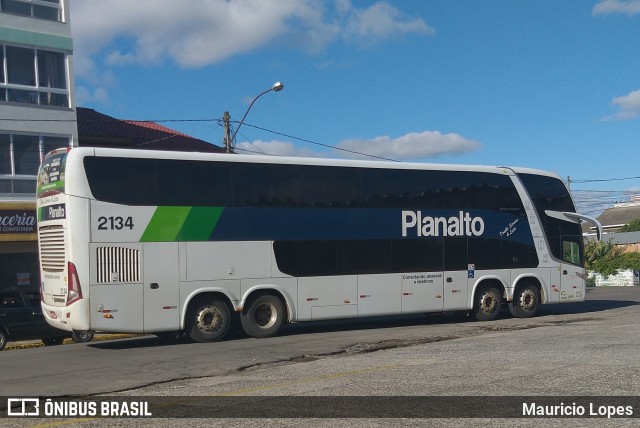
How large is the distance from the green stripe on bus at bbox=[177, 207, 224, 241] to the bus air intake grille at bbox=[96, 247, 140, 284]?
107 centimetres

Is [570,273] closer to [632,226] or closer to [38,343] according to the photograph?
[38,343]

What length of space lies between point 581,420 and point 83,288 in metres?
10.4

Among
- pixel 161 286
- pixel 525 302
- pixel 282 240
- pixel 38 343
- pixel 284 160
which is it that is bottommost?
pixel 38 343

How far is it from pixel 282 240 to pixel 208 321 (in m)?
2.46

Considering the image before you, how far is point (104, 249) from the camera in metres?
15.7

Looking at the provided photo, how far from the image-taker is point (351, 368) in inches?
469

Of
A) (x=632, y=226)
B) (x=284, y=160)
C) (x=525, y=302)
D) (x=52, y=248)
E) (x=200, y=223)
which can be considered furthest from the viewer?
(x=632, y=226)

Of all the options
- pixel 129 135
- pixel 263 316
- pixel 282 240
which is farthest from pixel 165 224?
pixel 129 135

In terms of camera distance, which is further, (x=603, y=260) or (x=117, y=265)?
(x=603, y=260)

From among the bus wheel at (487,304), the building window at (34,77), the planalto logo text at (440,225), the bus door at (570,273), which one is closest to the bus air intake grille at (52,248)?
the planalto logo text at (440,225)

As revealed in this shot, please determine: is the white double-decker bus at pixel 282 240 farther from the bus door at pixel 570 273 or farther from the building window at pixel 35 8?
the building window at pixel 35 8

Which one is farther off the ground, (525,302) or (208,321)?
(208,321)

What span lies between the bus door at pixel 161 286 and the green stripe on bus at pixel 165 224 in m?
0.13

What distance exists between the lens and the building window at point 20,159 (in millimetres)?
26922
